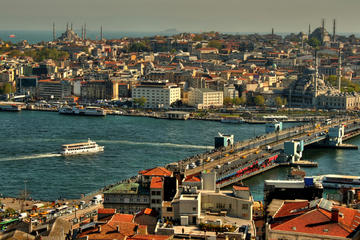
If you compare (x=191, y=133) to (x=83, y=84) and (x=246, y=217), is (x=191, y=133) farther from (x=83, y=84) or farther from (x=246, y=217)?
(x=246, y=217)

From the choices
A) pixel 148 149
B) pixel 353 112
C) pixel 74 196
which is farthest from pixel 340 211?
pixel 353 112

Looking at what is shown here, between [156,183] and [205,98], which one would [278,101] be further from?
[156,183]

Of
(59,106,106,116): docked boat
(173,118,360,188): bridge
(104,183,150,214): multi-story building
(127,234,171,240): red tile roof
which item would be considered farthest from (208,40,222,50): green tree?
(127,234,171,240): red tile roof

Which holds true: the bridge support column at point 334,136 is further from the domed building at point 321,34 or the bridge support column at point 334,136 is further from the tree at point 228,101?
the domed building at point 321,34

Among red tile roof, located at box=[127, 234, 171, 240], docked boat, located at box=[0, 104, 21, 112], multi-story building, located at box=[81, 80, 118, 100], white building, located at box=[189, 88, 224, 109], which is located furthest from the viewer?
multi-story building, located at box=[81, 80, 118, 100]

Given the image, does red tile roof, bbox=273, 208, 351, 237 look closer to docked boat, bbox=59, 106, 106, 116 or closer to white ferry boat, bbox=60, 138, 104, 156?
white ferry boat, bbox=60, 138, 104, 156

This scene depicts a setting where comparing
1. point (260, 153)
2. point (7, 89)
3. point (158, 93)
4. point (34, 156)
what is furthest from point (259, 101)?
point (34, 156)
